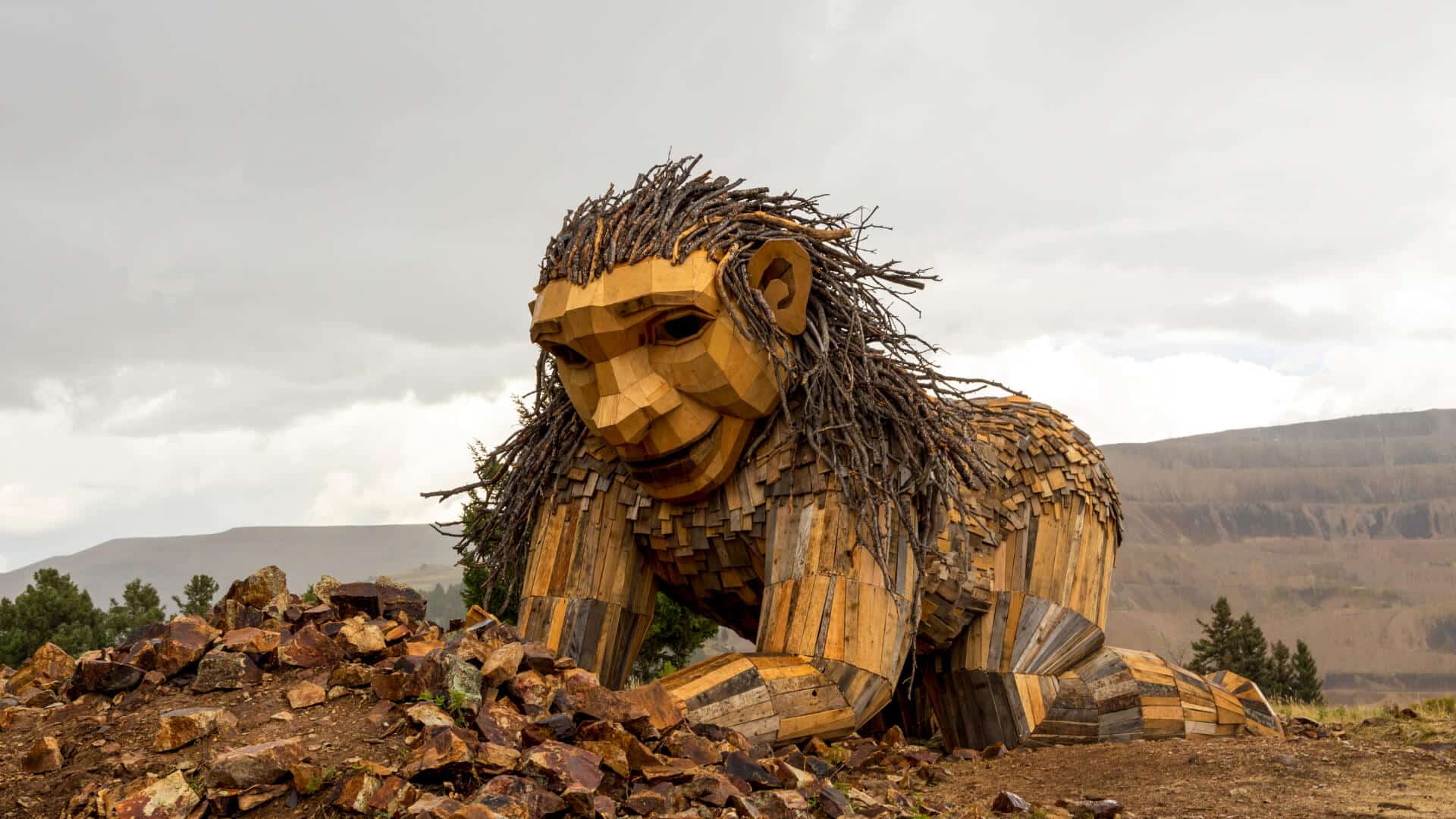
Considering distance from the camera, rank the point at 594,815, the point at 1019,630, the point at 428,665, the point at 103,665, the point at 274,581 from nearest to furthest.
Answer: the point at 594,815 < the point at 428,665 < the point at 103,665 < the point at 274,581 < the point at 1019,630

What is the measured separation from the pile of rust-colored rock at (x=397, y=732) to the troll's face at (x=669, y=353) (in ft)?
3.60

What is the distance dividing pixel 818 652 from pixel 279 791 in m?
2.26

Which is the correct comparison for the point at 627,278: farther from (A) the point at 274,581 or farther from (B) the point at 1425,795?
(B) the point at 1425,795

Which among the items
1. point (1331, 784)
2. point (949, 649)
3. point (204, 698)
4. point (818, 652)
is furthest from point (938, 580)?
point (204, 698)

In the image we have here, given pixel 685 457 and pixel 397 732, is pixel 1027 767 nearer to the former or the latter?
pixel 685 457

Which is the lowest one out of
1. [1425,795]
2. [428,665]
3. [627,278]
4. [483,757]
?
[1425,795]

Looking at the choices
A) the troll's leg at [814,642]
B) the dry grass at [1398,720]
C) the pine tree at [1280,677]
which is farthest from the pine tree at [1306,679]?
the troll's leg at [814,642]

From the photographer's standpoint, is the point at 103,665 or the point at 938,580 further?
the point at 938,580

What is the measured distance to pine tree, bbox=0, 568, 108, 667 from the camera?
15.9 meters

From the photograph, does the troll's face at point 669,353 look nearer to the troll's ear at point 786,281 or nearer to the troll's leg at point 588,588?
the troll's ear at point 786,281

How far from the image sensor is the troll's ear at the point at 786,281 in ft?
17.3

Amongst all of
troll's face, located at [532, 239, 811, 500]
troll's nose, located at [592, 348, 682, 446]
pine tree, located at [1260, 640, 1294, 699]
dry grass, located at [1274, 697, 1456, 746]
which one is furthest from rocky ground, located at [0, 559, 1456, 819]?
pine tree, located at [1260, 640, 1294, 699]

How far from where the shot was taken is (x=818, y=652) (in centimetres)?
494

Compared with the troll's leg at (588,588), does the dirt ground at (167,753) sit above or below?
below
